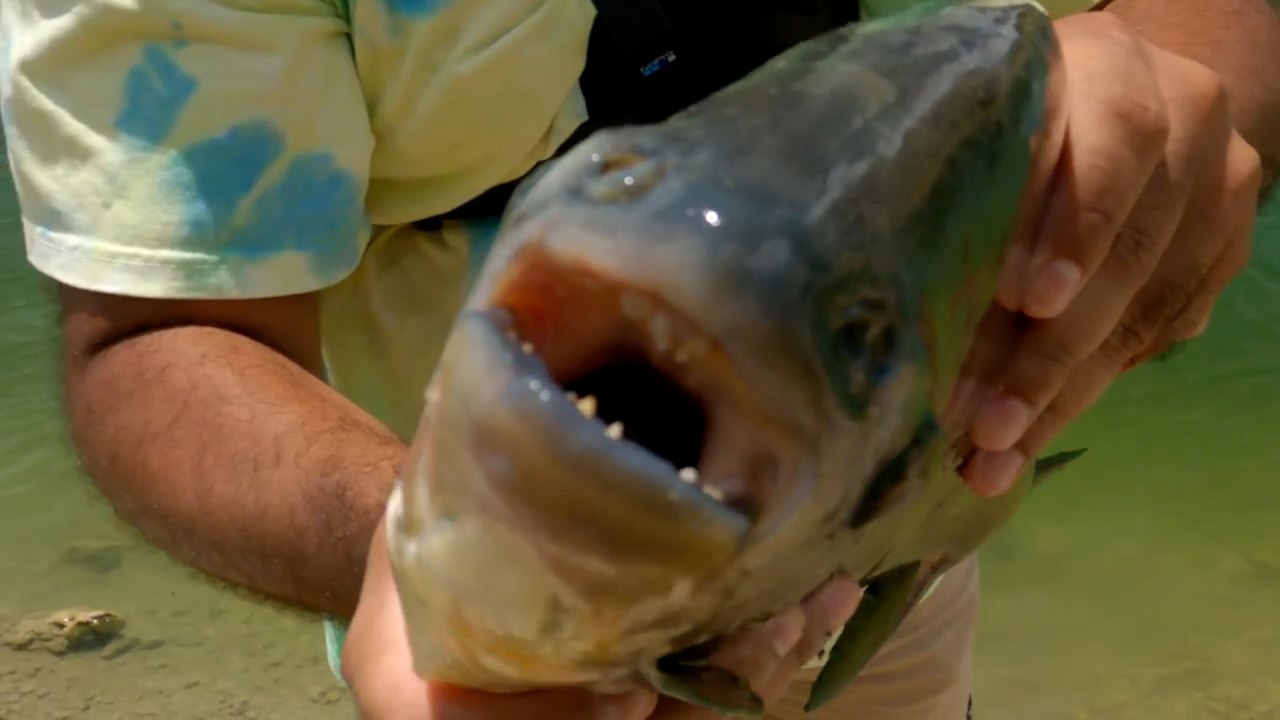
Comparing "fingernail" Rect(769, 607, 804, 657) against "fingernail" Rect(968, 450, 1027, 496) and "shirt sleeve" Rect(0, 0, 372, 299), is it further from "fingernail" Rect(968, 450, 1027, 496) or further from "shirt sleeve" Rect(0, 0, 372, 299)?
"shirt sleeve" Rect(0, 0, 372, 299)

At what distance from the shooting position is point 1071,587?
335cm

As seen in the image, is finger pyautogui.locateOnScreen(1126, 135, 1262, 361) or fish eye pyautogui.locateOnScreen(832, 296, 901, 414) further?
finger pyautogui.locateOnScreen(1126, 135, 1262, 361)

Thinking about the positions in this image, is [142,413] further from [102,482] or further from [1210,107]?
[1210,107]

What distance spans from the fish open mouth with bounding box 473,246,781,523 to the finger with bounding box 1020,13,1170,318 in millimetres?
295

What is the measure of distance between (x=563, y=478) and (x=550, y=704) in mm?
245

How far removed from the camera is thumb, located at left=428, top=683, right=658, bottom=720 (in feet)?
2.33

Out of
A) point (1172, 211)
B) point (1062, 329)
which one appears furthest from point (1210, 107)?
point (1062, 329)

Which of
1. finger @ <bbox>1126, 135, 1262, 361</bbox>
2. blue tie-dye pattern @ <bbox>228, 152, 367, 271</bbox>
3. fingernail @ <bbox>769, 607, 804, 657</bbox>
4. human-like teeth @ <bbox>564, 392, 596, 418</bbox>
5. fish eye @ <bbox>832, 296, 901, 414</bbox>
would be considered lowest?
finger @ <bbox>1126, 135, 1262, 361</bbox>

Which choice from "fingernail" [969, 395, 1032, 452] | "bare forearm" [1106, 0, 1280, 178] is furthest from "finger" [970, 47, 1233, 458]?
"bare forearm" [1106, 0, 1280, 178]

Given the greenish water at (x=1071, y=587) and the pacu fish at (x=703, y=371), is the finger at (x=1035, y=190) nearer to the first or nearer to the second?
the pacu fish at (x=703, y=371)

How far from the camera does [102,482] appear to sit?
1.25 m

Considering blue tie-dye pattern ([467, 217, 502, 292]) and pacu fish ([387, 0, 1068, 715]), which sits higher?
pacu fish ([387, 0, 1068, 715])

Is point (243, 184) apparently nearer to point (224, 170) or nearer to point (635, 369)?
point (224, 170)

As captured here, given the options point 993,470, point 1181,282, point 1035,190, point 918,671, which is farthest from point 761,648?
point 918,671
